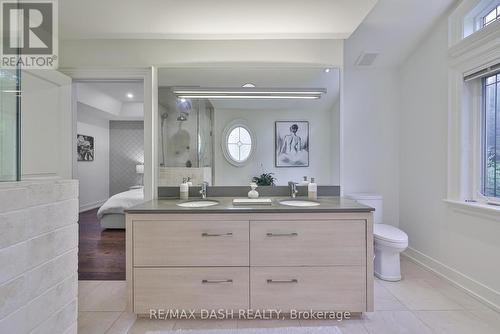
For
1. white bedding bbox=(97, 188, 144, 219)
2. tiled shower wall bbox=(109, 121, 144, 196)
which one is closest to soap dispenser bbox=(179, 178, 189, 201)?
white bedding bbox=(97, 188, 144, 219)

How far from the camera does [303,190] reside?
247cm

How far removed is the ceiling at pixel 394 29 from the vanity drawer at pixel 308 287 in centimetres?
227

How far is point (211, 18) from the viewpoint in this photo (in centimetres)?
212

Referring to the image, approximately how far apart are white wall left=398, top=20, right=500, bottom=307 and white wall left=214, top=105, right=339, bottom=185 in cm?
104

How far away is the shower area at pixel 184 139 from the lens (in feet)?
8.10

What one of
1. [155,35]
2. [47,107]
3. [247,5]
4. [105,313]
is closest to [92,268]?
[105,313]

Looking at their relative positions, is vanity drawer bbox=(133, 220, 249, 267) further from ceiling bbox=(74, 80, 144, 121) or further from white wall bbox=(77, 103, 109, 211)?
white wall bbox=(77, 103, 109, 211)

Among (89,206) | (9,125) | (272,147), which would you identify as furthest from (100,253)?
(89,206)

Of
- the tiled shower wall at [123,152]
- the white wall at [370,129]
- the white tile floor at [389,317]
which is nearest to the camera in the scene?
the white tile floor at [389,317]

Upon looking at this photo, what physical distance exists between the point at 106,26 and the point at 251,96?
1.39 metres

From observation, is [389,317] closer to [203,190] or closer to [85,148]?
[203,190]

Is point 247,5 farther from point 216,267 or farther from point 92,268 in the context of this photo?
point 92,268

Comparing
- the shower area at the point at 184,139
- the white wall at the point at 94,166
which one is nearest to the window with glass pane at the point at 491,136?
the shower area at the point at 184,139

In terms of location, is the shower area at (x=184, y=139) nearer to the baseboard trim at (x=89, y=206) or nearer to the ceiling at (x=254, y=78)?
the ceiling at (x=254, y=78)
